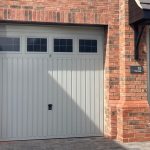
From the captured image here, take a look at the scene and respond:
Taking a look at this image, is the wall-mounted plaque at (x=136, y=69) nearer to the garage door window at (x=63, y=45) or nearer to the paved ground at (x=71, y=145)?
the garage door window at (x=63, y=45)

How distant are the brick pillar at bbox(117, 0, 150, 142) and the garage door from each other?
76 cm

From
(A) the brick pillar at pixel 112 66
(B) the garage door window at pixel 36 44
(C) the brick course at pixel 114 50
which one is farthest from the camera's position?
(A) the brick pillar at pixel 112 66

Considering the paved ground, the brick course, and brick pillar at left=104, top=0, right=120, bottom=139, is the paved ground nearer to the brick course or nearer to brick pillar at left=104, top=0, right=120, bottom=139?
the brick course

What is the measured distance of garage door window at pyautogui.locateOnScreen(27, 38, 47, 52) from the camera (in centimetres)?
964

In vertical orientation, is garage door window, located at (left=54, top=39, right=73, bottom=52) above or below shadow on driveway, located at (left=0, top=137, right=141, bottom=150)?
above

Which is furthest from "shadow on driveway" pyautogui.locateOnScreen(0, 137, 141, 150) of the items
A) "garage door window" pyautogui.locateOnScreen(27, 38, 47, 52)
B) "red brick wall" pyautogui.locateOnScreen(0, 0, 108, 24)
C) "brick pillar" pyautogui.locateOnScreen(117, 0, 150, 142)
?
"red brick wall" pyautogui.locateOnScreen(0, 0, 108, 24)

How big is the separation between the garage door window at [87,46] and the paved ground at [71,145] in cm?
228

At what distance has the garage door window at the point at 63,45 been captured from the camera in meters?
9.84

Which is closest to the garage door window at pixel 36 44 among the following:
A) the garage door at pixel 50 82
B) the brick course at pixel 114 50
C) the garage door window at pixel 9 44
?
the garage door at pixel 50 82

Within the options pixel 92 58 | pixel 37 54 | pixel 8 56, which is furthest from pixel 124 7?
pixel 8 56

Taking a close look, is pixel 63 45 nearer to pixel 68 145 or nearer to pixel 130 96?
pixel 130 96

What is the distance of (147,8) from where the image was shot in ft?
28.6

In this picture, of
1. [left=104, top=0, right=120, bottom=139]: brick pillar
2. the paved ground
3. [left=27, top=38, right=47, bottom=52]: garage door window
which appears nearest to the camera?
the paved ground

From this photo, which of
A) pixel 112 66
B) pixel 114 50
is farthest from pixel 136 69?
pixel 114 50
